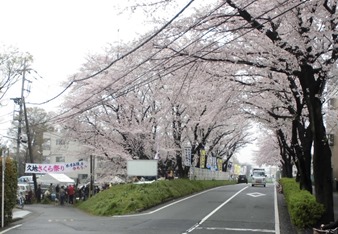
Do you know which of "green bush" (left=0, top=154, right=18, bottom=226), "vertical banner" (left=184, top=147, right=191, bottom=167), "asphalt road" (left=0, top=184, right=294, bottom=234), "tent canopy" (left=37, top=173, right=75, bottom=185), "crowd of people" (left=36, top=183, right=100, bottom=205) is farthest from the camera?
"tent canopy" (left=37, top=173, right=75, bottom=185)

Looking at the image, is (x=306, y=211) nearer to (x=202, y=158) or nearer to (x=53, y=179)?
(x=202, y=158)

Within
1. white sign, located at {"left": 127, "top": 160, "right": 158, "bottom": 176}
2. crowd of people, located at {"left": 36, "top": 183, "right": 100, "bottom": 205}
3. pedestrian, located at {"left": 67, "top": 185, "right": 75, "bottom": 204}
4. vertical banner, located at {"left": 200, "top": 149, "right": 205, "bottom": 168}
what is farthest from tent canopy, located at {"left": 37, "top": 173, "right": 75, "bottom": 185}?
white sign, located at {"left": 127, "top": 160, "right": 158, "bottom": 176}

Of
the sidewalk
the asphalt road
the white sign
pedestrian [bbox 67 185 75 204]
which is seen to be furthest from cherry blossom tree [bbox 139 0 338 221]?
pedestrian [bbox 67 185 75 204]

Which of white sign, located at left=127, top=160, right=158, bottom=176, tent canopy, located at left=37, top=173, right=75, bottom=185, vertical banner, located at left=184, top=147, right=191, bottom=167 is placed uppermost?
vertical banner, located at left=184, top=147, right=191, bottom=167

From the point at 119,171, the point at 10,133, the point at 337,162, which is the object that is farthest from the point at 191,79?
the point at 10,133

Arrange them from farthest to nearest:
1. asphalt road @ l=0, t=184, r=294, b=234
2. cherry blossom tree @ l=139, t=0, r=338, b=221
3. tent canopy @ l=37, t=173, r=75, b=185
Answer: tent canopy @ l=37, t=173, r=75, b=185 < asphalt road @ l=0, t=184, r=294, b=234 < cherry blossom tree @ l=139, t=0, r=338, b=221

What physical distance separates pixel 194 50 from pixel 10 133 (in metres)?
51.1

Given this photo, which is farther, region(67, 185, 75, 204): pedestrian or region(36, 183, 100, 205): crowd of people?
region(67, 185, 75, 204): pedestrian

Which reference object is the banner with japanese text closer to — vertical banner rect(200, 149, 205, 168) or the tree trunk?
vertical banner rect(200, 149, 205, 168)

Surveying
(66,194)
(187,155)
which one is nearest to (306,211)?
(187,155)

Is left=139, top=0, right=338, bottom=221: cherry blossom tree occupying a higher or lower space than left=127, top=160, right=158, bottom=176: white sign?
higher

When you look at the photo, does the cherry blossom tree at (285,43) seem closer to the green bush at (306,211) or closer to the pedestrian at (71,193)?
the green bush at (306,211)

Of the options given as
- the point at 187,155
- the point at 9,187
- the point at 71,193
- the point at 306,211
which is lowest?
the point at 71,193

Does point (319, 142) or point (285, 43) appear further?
point (319, 142)
